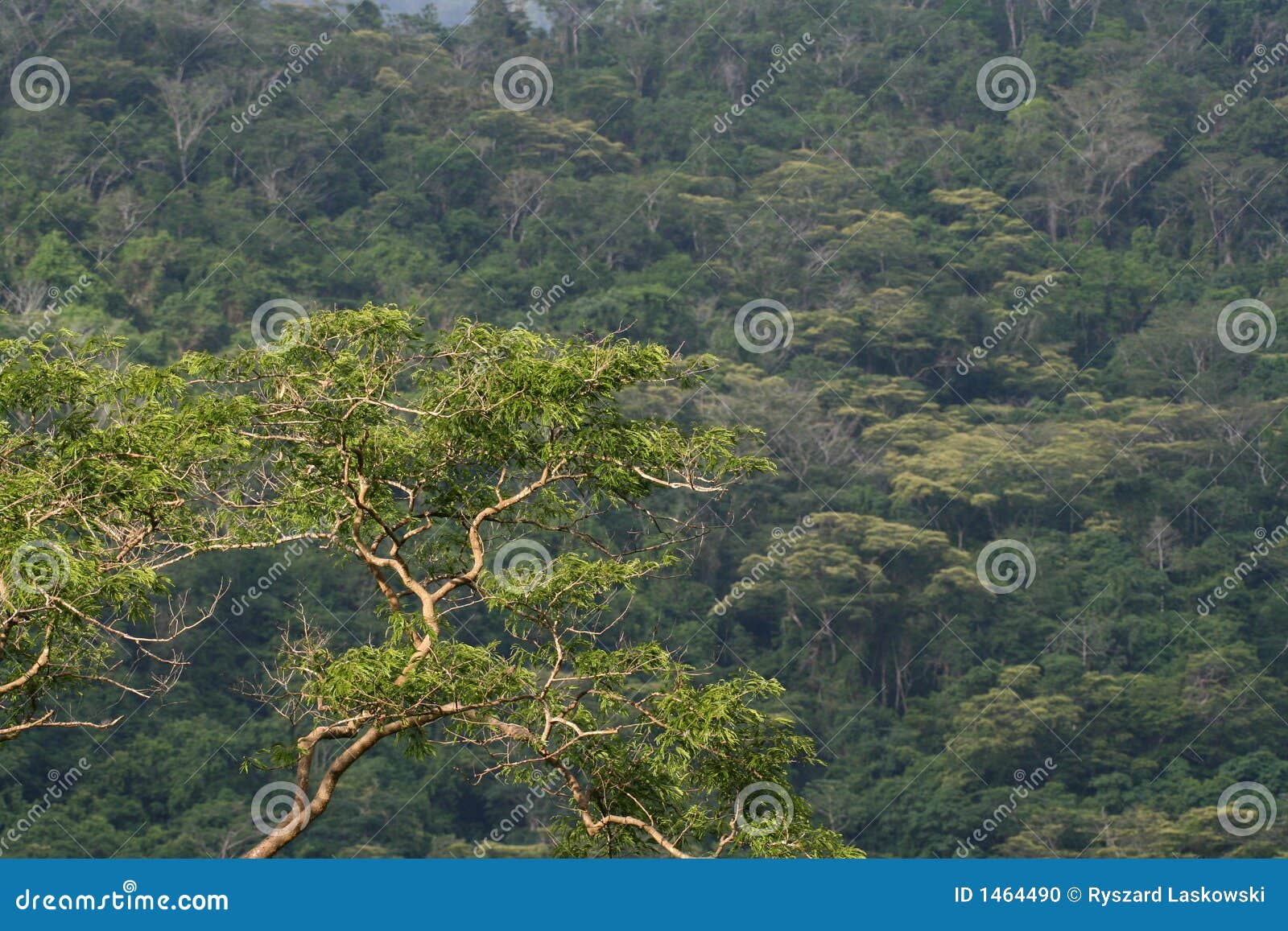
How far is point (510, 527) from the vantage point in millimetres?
7492

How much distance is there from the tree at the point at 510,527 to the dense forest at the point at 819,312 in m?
18.3

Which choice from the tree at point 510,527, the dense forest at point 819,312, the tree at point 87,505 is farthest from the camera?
the dense forest at point 819,312

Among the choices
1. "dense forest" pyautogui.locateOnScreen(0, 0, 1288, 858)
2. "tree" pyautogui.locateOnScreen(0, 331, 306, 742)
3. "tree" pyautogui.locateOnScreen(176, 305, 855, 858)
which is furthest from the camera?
"dense forest" pyautogui.locateOnScreen(0, 0, 1288, 858)

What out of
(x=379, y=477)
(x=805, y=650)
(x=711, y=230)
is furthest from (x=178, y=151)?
(x=379, y=477)

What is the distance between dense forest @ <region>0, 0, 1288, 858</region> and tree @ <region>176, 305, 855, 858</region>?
18340mm

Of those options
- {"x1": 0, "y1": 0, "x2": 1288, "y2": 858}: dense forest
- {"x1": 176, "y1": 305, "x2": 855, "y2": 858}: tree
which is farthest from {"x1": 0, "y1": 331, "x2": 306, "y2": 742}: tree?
{"x1": 0, "y1": 0, "x2": 1288, "y2": 858}: dense forest

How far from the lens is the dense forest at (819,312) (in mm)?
31016

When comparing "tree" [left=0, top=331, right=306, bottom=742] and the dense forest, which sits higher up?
the dense forest

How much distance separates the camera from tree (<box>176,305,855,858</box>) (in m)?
6.64

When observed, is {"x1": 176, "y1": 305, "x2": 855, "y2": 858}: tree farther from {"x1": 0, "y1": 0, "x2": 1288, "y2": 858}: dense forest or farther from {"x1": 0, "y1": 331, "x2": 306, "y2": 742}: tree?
{"x1": 0, "y1": 0, "x2": 1288, "y2": 858}: dense forest

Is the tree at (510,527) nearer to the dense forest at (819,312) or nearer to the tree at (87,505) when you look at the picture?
the tree at (87,505)

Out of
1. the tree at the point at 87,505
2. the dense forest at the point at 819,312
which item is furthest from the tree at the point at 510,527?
the dense forest at the point at 819,312

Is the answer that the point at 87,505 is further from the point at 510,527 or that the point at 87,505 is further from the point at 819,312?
the point at 819,312

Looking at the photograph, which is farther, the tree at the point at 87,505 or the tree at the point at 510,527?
the tree at the point at 510,527
